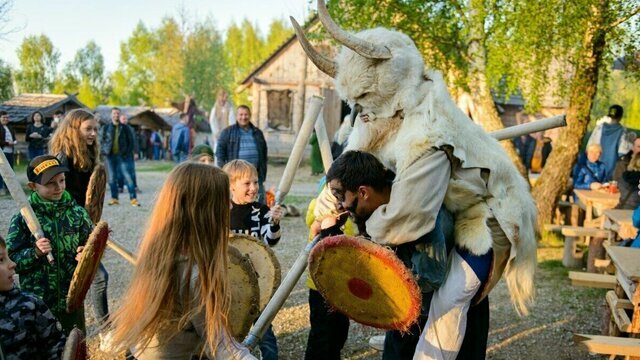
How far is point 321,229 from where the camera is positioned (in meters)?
2.92

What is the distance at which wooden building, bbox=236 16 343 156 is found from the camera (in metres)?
21.8

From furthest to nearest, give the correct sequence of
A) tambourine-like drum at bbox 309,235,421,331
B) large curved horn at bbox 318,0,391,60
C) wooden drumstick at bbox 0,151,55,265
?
wooden drumstick at bbox 0,151,55,265, large curved horn at bbox 318,0,391,60, tambourine-like drum at bbox 309,235,421,331

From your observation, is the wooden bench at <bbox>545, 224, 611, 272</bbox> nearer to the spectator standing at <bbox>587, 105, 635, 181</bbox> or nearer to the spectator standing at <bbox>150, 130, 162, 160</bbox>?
the spectator standing at <bbox>587, 105, 635, 181</bbox>

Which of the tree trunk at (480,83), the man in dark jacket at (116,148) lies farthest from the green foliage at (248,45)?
the tree trunk at (480,83)

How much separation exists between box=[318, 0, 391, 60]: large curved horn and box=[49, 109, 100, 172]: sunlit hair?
2558 mm

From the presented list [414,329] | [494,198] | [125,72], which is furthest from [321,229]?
[125,72]

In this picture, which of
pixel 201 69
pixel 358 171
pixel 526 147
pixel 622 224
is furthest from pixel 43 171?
pixel 201 69

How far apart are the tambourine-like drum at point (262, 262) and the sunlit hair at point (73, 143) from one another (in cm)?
176

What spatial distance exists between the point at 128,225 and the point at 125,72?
54.6 m

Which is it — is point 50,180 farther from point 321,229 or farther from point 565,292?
point 565,292

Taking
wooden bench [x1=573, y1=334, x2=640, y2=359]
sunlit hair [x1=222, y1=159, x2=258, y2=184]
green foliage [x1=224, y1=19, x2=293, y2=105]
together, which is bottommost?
wooden bench [x1=573, y1=334, x2=640, y2=359]

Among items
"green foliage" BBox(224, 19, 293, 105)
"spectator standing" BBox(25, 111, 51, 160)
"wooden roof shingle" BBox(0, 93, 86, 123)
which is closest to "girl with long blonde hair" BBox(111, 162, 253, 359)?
"spectator standing" BBox(25, 111, 51, 160)

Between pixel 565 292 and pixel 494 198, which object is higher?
pixel 494 198

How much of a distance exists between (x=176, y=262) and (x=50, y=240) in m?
1.65
